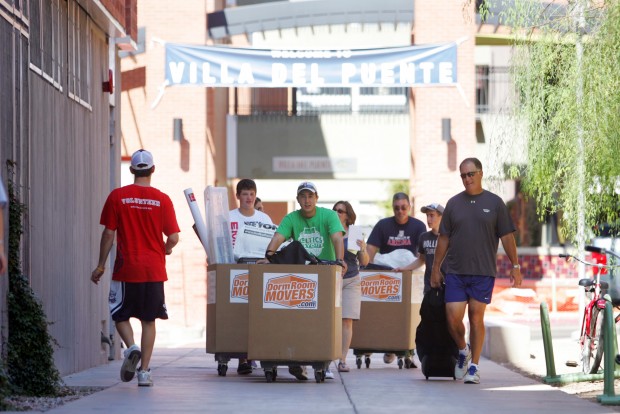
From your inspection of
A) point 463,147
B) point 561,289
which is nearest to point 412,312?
point 463,147

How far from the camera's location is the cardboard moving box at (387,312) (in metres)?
14.5

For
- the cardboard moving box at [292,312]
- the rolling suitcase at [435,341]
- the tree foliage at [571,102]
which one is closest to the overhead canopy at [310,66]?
the tree foliage at [571,102]

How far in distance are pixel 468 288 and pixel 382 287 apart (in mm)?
2536

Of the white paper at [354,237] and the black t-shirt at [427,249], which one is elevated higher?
the white paper at [354,237]

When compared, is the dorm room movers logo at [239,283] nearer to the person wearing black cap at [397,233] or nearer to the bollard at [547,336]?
the bollard at [547,336]

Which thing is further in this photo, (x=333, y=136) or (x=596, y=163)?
(x=333, y=136)

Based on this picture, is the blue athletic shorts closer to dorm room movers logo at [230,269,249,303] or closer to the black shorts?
dorm room movers logo at [230,269,249,303]

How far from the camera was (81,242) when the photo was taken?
1375 cm

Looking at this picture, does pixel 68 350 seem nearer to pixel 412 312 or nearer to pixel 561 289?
pixel 412 312

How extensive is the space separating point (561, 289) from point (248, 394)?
71.3 ft

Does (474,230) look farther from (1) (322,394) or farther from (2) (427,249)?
(1) (322,394)

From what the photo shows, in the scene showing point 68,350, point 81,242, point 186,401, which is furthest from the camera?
point 81,242

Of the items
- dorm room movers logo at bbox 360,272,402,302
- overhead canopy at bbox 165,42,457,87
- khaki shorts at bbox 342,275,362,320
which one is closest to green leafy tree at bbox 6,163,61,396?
khaki shorts at bbox 342,275,362,320

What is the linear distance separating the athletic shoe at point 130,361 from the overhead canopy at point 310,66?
12966 mm
